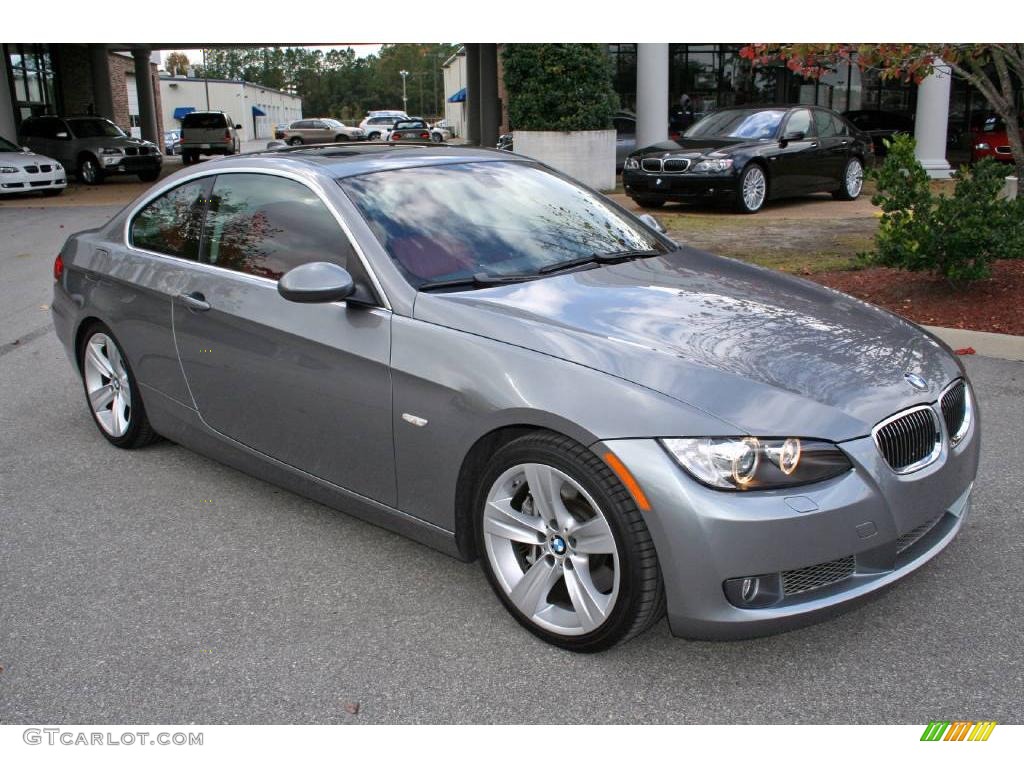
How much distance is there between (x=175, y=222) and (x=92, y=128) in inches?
921

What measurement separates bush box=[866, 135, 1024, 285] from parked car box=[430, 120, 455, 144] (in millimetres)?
34784

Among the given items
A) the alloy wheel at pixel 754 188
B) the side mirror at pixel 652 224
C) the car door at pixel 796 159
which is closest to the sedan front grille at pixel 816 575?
the side mirror at pixel 652 224

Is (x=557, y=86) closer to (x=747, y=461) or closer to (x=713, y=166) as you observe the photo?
(x=713, y=166)

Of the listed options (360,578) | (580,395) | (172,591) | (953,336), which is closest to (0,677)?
(172,591)

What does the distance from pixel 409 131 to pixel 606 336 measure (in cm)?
4394

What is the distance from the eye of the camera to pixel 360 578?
381 cm

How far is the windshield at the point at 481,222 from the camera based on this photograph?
12.5 feet

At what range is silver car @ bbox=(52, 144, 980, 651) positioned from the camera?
9.48ft

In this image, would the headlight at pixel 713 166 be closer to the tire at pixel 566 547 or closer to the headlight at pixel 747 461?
the tire at pixel 566 547

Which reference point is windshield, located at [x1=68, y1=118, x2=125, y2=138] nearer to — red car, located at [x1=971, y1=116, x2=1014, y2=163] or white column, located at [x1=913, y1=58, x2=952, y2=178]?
white column, located at [x1=913, y1=58, x2=952, y2=178]

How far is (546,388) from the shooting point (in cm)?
310
